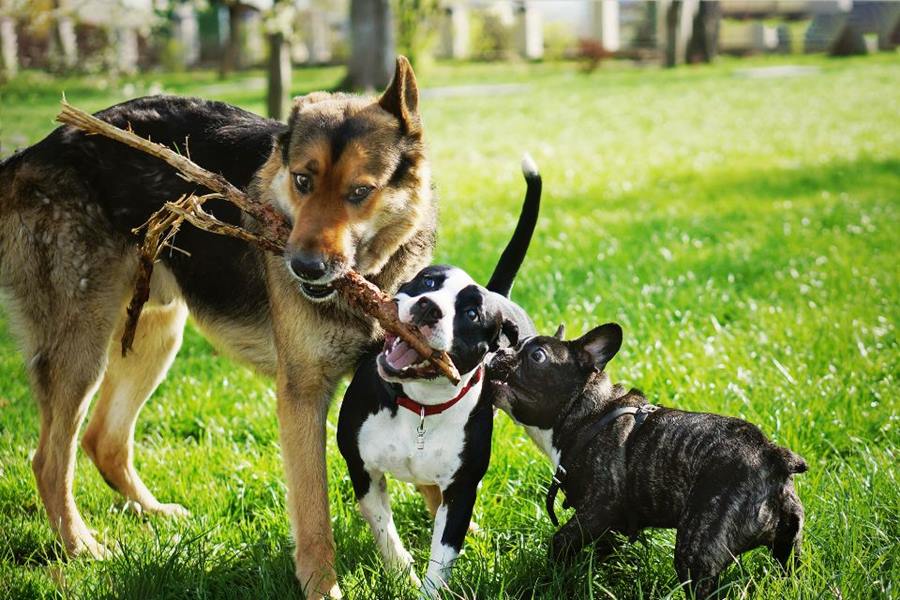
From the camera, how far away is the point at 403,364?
3.41 metres

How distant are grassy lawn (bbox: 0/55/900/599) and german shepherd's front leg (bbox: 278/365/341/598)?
16cm

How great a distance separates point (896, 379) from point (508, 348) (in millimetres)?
2667

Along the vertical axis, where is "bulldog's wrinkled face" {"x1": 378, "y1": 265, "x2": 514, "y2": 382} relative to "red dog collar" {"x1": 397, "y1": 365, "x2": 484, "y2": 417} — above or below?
above

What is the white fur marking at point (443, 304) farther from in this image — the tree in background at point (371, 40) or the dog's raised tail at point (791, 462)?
the tree in background at point (371, 40)

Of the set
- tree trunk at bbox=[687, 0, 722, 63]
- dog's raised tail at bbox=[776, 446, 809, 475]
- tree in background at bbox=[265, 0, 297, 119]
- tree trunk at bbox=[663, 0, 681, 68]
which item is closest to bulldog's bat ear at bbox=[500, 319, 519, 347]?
dog's raised tail at bbox=[776, 446, 809, 475]

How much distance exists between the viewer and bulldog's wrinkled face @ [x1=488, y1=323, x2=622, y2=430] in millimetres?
3834

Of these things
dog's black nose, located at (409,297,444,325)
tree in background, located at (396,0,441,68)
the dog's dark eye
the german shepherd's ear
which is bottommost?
dog's black nose, located at (409,297,444,325)

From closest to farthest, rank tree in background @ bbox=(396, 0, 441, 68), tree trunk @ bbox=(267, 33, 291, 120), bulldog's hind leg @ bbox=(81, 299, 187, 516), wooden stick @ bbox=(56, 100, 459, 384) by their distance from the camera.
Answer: wooden stick @ bbox=(56, 100, 459, 384) < bulldog's hind leg @ bbox=(81, 299, 187, 516) < tree trunk @ bbox=(267, 33, 291, 120) < tree in background @ bbox=(396, 0, 441, 68)

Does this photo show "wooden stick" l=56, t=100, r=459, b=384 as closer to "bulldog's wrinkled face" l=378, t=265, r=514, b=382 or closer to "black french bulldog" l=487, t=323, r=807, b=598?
"bulldog's wrinkled face" l=378, t=265, r=514, b=382

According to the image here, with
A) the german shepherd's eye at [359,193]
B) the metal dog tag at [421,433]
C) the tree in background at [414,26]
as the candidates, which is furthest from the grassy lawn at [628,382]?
the tree in background at [414,26]

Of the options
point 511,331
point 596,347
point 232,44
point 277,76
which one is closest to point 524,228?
point 511,331

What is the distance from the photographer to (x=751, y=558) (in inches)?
139

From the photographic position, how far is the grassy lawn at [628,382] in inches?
141

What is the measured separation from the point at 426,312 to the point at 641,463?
95cm
